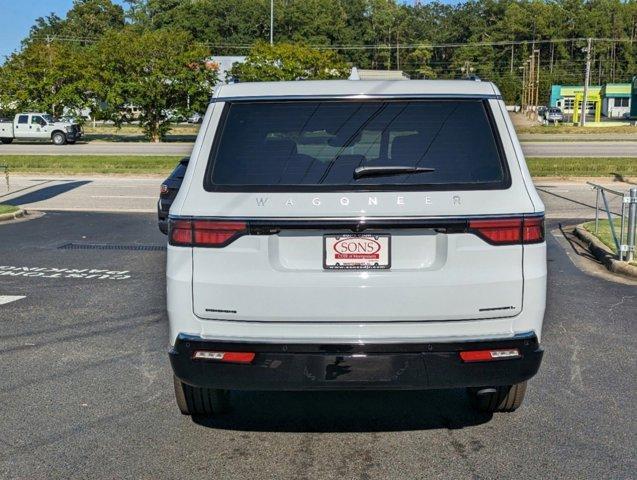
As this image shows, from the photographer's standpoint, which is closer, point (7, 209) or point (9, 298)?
point (9, 298)

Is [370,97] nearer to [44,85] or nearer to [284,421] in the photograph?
[284,421]

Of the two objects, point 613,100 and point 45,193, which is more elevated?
point 613,100

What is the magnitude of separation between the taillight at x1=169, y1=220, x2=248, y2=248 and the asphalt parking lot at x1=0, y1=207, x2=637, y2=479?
47.9 inches

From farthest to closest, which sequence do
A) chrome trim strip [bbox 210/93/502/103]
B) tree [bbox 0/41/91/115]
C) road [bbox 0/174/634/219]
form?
tree [bbox 0/41/91/115]
road [bbox 0/174/634/219]
chrome trim strip [bbox 210/93/502/103]

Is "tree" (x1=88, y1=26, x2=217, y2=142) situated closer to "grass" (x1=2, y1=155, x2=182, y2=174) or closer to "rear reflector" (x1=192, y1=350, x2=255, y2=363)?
"grass" (x1=2, y1=155, x2=182, y2=174)

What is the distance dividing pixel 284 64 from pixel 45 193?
27718 mm

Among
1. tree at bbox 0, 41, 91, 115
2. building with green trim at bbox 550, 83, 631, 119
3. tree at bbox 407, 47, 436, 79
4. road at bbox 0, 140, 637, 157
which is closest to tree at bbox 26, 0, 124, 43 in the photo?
tree at bbox 407, 47, 436, 79

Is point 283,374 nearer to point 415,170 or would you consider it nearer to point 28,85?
point 415,170

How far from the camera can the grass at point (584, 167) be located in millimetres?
24172

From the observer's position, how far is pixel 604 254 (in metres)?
11.0

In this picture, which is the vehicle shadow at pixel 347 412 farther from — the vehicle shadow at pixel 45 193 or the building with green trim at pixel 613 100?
the building with green trim at pixel 613 100

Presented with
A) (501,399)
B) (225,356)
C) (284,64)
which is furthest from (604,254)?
(284,64)

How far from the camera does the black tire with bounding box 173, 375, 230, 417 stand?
188 inches

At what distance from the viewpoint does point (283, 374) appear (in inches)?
158
